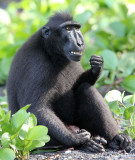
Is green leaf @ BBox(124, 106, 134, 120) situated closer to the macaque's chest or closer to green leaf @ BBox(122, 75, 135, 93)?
the macaque's chest

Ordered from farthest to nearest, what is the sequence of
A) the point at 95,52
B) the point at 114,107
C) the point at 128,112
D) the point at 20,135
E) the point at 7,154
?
the point at 95,52 < the point at 114,107 < the point at 128,112 < the point at 20,135 < the point at 7,154

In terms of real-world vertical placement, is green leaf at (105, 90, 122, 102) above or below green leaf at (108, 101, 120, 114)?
above

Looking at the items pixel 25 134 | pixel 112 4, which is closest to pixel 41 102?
pixel 25 134

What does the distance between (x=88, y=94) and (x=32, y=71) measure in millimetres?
826

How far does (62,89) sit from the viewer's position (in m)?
5.44

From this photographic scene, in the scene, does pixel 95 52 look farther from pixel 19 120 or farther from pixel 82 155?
pixel 19 120

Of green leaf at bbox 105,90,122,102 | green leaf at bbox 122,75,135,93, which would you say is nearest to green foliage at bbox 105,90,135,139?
green leaf at bbox 105,90,122,102

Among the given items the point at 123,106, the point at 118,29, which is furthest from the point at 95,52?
the point at 123,106

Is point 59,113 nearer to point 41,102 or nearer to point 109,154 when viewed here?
point 41,102

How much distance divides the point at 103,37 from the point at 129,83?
2.25 meters

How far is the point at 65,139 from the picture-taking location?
4.84m

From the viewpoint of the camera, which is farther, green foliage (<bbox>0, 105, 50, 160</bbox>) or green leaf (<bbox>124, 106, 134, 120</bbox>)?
green leaf (<bbox>124, 106, 134, 120</bbox>)

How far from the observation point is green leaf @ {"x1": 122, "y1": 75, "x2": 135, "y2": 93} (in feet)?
24.2

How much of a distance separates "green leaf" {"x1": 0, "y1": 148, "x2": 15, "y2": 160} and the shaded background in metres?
3.93
